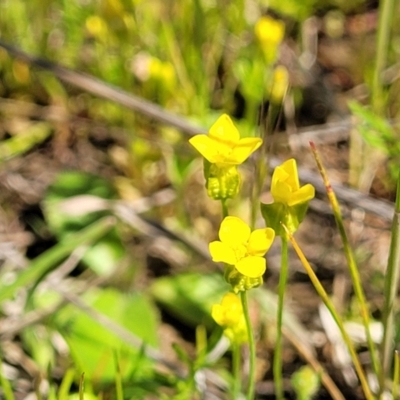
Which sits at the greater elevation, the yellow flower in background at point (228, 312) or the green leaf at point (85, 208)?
the yellow flower in background at point (228, 312)

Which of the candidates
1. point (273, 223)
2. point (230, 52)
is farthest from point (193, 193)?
point (273, 223)

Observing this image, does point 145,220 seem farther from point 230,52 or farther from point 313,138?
point 230,52

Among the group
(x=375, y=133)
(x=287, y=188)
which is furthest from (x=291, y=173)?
(x=375, y=133)

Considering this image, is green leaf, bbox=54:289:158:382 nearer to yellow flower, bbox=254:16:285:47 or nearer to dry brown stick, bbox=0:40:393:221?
dry brown stick, bbox=0:40:393:221

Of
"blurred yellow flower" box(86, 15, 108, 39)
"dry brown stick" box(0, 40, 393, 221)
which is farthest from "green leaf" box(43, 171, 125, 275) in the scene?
"blurred yellow flower" box(86, 15, 108, 39)

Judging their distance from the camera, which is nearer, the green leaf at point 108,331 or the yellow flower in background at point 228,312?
the yellow flower in background at point 228,312

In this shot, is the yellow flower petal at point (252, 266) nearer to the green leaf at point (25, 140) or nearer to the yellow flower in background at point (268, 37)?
the yellow flower in background at point (268, 37)

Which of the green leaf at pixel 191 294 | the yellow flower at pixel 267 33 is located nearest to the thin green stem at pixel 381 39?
the yellow flower at pixel 267 33
